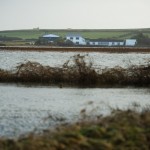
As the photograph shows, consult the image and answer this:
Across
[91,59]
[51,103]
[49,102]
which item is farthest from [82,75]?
[91,59]

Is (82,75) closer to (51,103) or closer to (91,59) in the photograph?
(51,103)

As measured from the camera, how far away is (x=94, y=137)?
504 inches

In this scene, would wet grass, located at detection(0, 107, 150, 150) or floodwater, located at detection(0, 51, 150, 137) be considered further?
floodwater, located at detection(0, 51, 150, 137)

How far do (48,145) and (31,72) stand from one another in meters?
24.1

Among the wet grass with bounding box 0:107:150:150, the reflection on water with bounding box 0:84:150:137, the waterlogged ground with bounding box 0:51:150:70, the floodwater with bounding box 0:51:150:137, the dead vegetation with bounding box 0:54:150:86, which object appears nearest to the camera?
the wet grass with bounding box 0:107:150:150

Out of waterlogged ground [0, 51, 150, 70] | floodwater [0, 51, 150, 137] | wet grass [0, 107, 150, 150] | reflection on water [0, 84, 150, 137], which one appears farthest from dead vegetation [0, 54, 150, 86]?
wet grass [0, 107, 150, 150]

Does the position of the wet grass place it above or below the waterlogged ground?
above

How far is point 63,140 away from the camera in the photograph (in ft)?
40.3

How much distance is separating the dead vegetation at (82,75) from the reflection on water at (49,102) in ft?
7.62

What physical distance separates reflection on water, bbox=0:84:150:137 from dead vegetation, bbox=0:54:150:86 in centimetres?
232

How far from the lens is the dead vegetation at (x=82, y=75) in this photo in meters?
35.0

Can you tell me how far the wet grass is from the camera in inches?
472

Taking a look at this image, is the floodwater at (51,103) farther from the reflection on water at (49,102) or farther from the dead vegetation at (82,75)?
the dead vegetation at (82,75)

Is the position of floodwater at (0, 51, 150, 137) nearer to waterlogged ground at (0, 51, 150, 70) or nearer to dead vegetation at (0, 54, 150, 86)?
dead vegetation at (0, 54, 150, 86)
